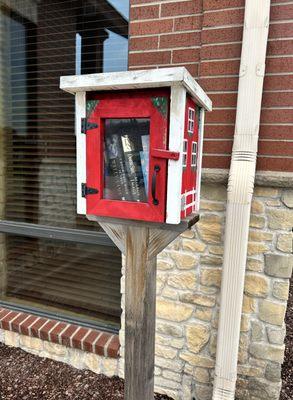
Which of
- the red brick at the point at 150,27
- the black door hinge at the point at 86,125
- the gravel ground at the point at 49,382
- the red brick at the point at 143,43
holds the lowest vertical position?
the gravel ground at the point at 49,382

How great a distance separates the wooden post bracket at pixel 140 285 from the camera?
4.20 feet

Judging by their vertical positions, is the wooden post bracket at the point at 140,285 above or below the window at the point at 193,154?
below

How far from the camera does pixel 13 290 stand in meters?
2.98

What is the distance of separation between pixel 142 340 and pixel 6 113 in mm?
2267

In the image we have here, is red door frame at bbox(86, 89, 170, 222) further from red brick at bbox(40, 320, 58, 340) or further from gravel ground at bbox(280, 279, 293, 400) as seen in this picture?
gravel ground at bbox(280, 279, 293, 400)

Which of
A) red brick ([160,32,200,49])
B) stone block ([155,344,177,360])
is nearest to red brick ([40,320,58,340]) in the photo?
stone block ([155,344,177,360])

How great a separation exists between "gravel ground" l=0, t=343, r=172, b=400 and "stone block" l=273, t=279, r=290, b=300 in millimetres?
1052

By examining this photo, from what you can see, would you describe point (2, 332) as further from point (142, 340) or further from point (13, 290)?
point (142, 340)

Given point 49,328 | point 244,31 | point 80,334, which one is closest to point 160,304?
point 80,334

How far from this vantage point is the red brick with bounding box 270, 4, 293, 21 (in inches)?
67.7

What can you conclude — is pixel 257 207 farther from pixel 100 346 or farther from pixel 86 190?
pixel 100 346

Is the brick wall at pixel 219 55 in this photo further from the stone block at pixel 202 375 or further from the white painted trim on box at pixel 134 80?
the stone block at pixel 202 375

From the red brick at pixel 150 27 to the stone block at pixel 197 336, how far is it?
1.85 meters

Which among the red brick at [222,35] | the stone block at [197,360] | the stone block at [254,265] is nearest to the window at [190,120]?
the red brick at [222,35]
